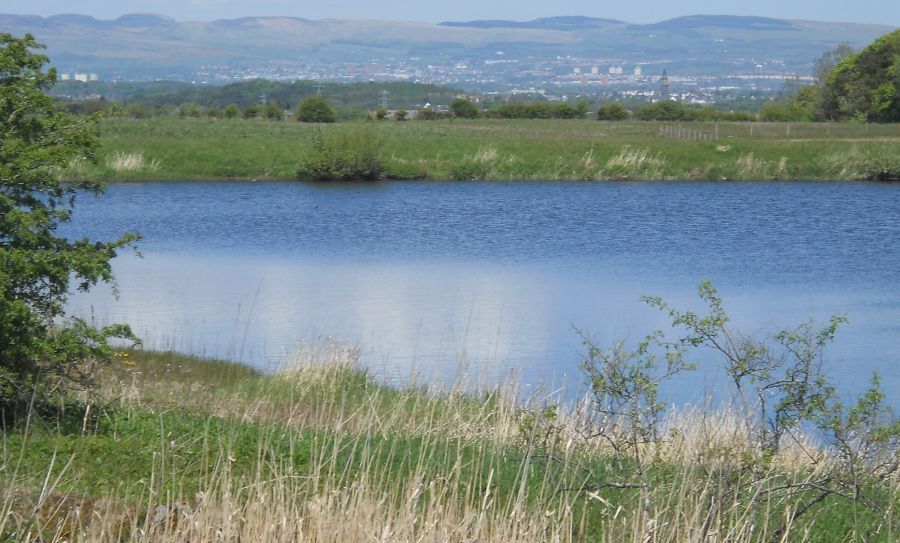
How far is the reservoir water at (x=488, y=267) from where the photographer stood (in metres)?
19.6

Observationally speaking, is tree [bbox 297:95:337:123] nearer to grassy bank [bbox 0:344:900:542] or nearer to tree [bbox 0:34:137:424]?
tree [bbox 0:34:137:424]

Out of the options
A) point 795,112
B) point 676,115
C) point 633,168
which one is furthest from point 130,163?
point 795,112

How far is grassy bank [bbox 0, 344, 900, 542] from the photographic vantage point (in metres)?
7.59

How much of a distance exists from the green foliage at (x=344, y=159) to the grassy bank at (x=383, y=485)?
37.3 m

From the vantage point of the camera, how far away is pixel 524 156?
52594 millimetres

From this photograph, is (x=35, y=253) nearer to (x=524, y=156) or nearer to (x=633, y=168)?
(x=633, y=168)

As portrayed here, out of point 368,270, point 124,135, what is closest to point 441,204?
point 368,270

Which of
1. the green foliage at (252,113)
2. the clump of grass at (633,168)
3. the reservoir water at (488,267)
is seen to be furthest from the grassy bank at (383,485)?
the green foliage at (252,113)

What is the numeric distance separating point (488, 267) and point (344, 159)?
2130 centimetres

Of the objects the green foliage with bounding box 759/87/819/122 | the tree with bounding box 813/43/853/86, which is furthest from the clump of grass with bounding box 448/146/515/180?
the tree with bounding box 813/43/853/86

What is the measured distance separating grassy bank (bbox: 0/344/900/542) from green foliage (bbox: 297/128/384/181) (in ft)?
122

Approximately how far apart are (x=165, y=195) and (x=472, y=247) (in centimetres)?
1724

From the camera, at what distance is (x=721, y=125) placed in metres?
66.8

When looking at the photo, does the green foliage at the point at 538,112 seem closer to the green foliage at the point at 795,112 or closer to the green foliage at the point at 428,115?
the green foliage at the point at 428,115
